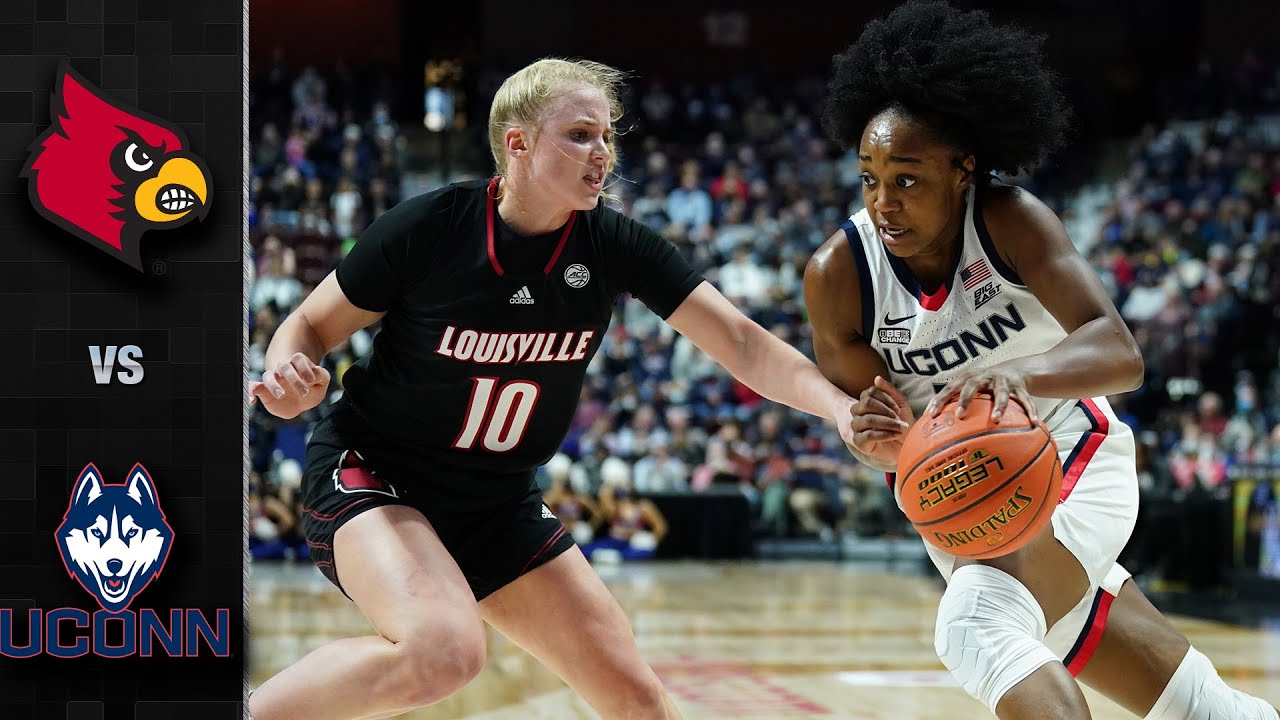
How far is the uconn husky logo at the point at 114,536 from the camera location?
2.23 meters

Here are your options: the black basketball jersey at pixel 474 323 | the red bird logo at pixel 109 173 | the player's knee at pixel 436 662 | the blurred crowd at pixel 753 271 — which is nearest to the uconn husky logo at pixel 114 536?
the red bird logo at pixel 109 173

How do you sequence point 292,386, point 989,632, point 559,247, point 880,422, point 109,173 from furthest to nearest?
point 559,247 → point 880,422 → point 989,632 → point 292,386 → point 109,173

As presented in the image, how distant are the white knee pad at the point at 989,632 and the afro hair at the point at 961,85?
38.5 inches

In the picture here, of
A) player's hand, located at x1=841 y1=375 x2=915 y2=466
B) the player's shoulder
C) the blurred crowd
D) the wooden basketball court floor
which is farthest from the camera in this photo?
the blurred crowd

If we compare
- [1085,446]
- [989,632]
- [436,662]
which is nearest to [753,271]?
[1085,446]

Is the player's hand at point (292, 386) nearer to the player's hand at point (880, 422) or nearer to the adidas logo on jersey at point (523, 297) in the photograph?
the adidas logo on jersey at point (523, 297)

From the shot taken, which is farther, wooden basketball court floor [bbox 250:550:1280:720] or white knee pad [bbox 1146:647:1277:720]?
wooden basketball court floor [bbox 250:550:1280:720]

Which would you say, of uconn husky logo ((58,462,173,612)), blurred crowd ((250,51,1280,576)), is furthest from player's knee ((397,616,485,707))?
blurred crowd ((250,51,1280,576))

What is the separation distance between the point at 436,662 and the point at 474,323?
31.7 inches

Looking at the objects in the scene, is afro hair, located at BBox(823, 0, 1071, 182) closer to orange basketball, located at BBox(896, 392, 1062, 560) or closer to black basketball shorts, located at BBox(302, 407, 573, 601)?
orange basketball, located at BBox(896, 392, 1062, 560)

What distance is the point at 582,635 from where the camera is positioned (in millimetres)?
3084

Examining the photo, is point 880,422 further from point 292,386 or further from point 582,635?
point 292,386

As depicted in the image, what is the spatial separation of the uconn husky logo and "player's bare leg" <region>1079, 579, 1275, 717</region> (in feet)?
7.14

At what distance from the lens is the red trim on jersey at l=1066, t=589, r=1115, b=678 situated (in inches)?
123
